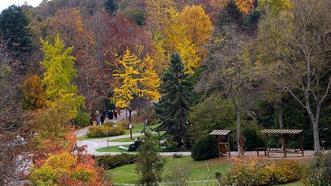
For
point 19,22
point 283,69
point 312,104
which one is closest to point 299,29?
point 283,69

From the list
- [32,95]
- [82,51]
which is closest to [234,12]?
[82,51]

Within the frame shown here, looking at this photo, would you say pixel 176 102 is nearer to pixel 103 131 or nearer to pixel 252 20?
pixel 103 131

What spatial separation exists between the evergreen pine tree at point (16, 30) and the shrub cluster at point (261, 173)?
42.9 meters

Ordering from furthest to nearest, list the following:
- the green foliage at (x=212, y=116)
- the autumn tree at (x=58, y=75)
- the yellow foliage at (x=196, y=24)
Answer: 1. the yellow foliage at (x=196, y=24)
2. the autumn tree at (x=58, y=75)
3. the green foliage at (x=212, y=116)

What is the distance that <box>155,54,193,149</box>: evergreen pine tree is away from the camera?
4081cm

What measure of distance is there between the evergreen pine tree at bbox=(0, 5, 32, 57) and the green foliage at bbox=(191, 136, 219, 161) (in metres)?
35.2

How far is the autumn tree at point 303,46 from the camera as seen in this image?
3244 cm

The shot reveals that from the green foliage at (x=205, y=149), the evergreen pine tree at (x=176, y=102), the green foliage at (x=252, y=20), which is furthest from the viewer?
the green foliage at (x=252, y=20)

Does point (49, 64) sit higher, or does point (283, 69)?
point (49, 64)

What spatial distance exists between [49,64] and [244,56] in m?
25.6

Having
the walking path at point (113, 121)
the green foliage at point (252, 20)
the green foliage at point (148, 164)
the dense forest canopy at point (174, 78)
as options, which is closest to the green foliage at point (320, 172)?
the green foliage at point (148, 164)

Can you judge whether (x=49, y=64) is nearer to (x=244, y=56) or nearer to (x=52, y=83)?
(x=52, y=83)

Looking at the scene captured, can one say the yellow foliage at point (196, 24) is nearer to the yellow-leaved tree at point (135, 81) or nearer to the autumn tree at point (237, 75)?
the yellow-leaved tree at point (135, 81)

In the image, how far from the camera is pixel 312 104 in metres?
36.7
